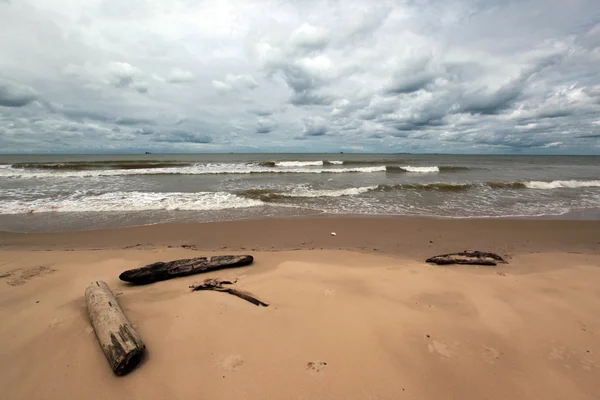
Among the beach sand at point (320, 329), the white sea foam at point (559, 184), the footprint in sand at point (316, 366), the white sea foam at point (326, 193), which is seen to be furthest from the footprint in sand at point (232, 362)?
the white sea foam at point (559, 184)

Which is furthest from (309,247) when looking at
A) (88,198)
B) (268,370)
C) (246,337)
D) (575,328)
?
(88,198)

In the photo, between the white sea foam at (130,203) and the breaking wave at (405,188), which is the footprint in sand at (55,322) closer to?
the white sea foam at (130,203)

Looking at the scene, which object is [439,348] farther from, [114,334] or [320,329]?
[114,334]

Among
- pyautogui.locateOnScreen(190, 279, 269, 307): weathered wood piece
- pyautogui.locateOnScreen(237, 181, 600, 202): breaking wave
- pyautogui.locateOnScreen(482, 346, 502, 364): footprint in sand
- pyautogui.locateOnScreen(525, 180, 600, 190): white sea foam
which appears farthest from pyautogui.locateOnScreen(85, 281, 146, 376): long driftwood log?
pyautogui.locateOnScreen(525, 180, 600, 190): white sea foam

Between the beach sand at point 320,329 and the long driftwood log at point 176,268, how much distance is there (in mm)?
165

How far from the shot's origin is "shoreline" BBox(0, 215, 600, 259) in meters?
6.99

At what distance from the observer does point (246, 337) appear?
3250 millimetres

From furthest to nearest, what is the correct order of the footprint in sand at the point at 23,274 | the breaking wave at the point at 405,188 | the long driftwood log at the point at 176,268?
the breaking wave at the point at 405,188
the footprint in sand at the point at 23,274
the long driftwood log at the point at 176,268

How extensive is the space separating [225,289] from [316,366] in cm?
205

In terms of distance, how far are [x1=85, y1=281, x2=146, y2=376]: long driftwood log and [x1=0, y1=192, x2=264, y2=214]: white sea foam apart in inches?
301

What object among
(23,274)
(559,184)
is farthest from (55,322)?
(559,184)

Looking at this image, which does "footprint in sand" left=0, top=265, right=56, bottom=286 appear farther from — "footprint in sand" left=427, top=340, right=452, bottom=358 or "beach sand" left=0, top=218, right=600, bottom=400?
"footprint in sand" left=427, top=340, right=452, bottom=358

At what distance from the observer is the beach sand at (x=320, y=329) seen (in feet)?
8.62

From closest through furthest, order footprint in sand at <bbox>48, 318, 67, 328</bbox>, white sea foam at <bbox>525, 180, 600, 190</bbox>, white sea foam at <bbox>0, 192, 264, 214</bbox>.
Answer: footprint in sand at <bbox>48, 318, 67, 328</bbox> → white sea foam at <bbox>0, 192, 264, 214</bbox> → white sea foam at <bbox>525, 180, 600, 190</bbox>
